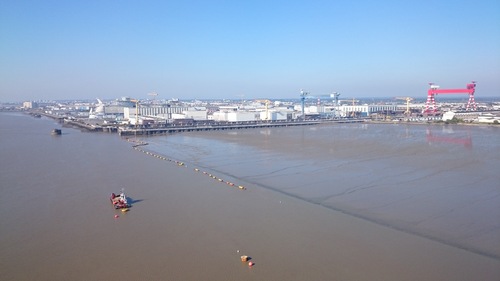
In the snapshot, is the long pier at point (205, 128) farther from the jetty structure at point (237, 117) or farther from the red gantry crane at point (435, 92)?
the red gantry crane at point (435, 92)

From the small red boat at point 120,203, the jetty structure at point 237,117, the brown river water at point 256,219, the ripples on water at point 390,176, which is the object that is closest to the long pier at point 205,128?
the jetty structure at point 237,117

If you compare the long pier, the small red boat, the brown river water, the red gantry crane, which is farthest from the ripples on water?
the red gantry crane

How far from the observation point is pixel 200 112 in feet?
89.3

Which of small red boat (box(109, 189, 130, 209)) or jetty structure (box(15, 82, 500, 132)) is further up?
jetty structure (box(15, 82, 500, 132))

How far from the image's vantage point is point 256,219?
17.5 feet

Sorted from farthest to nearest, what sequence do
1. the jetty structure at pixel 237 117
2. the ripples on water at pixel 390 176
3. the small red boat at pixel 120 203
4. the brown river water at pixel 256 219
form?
1. the jetty structure at pixel 237 117
2. the small red boat at pixel 120 203
3. the ripples on water at pixel 390 176
4. the brown river water at pixel 256 219

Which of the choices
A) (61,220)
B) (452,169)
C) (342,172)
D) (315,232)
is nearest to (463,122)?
(452,169)

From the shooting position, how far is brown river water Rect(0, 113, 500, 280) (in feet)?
12.7

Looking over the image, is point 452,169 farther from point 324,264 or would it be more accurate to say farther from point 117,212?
point 117,212

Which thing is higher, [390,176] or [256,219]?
[390,176]

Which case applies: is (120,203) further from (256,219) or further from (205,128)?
(205,128)

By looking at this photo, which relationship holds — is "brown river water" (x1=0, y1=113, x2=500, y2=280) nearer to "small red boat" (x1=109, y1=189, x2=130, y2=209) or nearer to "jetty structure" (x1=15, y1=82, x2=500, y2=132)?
"small red boat" (x1=109, y1=189, x2=130, y2=209)

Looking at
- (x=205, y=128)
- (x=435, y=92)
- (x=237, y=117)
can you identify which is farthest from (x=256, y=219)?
(x=435, y=92)

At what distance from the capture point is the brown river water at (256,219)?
3.87m
